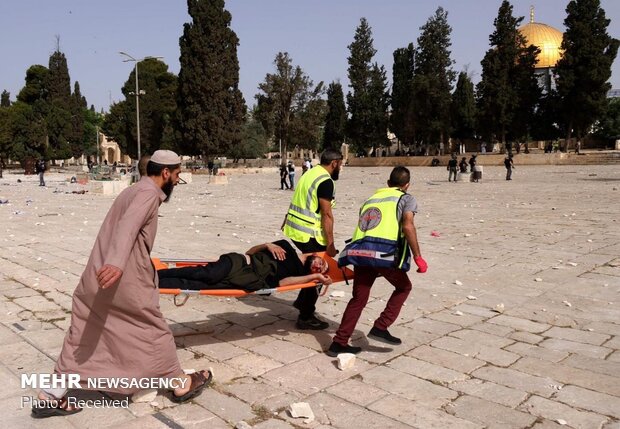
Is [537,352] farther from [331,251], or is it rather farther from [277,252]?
[277,252]

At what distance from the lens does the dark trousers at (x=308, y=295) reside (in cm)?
508

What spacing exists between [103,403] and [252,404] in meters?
1.00

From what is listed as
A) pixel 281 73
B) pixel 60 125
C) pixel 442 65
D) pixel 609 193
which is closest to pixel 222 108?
pixel 281 73

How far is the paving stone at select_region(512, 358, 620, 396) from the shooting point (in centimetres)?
388

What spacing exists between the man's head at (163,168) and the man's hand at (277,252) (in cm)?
133

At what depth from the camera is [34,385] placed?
3.88 metres

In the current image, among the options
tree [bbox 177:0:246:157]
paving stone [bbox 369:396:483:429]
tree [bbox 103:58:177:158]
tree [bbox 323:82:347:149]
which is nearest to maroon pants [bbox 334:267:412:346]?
paving stone [bbox 369:396:483:429]

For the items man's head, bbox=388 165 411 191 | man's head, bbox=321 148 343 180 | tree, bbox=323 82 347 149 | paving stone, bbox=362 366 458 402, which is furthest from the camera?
tree, bbox=323 82 347 149

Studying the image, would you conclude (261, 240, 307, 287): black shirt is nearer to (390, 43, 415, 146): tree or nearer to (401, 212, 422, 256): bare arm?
(401, 212, 422, 256): bare arm

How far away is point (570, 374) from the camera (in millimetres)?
4098

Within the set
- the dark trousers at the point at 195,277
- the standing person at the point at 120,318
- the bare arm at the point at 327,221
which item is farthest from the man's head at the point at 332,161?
the standing person at the point at 120,318

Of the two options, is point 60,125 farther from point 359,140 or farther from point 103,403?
point 103,403

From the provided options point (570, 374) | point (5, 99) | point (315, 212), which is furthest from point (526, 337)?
point (5, 99)

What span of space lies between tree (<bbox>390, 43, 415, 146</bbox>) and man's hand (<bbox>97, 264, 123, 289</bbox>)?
191ft
